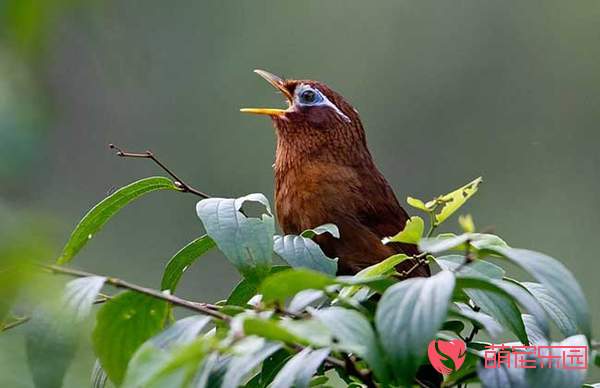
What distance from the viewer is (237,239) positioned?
1.51 m

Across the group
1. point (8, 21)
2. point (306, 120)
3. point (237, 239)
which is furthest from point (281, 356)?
point (306, 120)

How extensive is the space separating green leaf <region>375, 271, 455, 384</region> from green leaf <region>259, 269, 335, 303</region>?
0.07m

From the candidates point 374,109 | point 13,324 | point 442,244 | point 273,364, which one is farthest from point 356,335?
point 374,109

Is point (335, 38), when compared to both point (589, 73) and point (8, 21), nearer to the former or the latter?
point (589, 73)

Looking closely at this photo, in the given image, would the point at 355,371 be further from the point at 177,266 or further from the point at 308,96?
the point at 308,96

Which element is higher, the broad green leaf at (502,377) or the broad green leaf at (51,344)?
the broad green leaf at (51,344)

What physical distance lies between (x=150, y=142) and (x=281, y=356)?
274 inches

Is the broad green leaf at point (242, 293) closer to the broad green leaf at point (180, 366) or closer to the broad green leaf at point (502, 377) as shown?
the broad green leaf at point (502, 377)

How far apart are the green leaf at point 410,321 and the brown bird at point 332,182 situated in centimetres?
145

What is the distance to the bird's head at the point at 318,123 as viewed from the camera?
3320 mm

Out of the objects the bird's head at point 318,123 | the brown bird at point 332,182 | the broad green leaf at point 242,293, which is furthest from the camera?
the bird's head at point 318,123

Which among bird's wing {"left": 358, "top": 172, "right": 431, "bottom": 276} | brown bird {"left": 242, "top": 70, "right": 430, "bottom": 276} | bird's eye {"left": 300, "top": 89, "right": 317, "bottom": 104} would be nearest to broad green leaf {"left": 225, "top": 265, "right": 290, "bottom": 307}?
Result: brown bird {"left": 242, "top": 70, "right": 430, "bottom": 276}

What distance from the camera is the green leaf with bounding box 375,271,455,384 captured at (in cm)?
102

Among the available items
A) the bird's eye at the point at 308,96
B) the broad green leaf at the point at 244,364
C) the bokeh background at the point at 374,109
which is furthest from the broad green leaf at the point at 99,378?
the bokeh background at the point at 374,109
